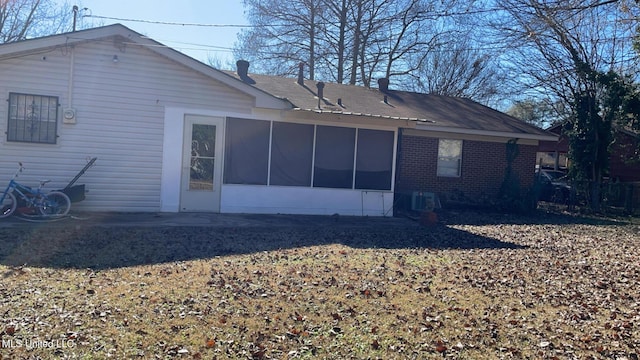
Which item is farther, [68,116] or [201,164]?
[201,164]

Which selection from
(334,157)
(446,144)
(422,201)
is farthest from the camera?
(446,144)

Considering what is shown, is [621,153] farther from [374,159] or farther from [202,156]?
[202,156]

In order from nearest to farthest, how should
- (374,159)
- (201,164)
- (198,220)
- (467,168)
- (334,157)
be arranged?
(198,220)
(201,164)
(334,157)
(374,159)
(467,168)

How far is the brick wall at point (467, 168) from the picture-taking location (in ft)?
55.0

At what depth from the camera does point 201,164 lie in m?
12.1

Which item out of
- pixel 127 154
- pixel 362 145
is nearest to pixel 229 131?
pixel 127 154

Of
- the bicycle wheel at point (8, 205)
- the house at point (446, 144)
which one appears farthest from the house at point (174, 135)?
the house at point (446, 144)

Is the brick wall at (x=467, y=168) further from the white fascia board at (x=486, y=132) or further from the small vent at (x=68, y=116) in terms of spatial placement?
the small vent at (x=68, y=116)

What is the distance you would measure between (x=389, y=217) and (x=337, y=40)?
17342 millimetres

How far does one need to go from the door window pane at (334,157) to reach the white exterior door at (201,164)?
242cm

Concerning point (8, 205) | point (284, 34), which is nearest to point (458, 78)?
point (284, 34)

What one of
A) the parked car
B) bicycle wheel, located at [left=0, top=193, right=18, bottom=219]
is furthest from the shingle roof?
bicycle wheel, located at [left=0, top=193, right=18, bottom=219]

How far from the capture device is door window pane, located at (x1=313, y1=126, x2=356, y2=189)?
13.1 m
